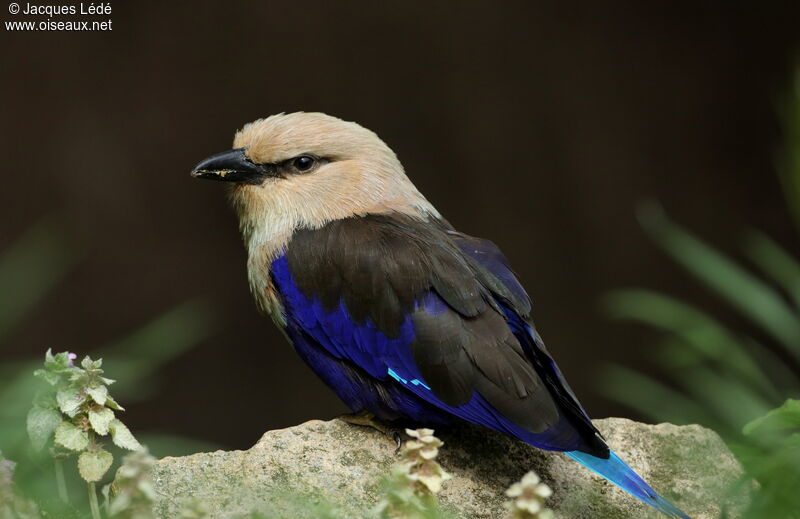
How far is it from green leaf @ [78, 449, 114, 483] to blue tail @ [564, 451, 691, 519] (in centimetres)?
125

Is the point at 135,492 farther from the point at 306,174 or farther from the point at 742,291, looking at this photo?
the point at 306,174

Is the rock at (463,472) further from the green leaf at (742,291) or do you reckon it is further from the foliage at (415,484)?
the foliage at (415,484)

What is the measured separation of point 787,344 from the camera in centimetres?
318

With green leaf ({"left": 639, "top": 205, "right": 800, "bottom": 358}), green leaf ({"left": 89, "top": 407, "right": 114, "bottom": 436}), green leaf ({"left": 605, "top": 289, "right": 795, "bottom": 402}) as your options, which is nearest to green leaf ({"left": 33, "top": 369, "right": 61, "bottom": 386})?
green leaf ({"left": 89, "top": 407, "right": 114, "bottom": 436})

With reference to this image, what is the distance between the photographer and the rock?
3229mm

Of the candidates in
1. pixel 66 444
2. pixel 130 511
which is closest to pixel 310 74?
pixel 66 444

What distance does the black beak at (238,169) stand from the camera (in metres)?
4.17

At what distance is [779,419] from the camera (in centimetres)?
288

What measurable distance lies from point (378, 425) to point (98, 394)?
109 centimetres

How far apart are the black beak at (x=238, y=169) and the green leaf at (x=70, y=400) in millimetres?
1492

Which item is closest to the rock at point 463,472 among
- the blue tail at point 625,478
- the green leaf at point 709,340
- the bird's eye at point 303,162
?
the blue tail at point 625,478

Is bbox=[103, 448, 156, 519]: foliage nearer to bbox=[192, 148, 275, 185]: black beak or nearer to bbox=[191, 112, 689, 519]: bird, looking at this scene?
bbox=[191, 112, 689, 519]: bird

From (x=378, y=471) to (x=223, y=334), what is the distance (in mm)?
3076

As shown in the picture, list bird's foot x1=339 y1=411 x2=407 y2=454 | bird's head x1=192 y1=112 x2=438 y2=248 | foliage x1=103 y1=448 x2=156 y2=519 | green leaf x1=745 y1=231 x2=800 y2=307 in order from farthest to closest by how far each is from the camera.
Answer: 1. bird's head x1=192 y1=112 x2=438 y2=248
2. bird's foot x1=339 y1=411 x2=407 y2=454
3. green leaf x1=745 y1=231 x2=800 y2=307
4. foliage x1=103 y1=448 x2=156 y2=519
